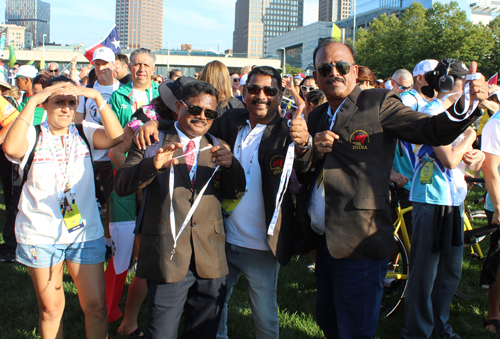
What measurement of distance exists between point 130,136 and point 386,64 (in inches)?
1665

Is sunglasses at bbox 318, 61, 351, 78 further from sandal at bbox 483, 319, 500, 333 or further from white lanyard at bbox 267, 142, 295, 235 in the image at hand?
sandal at bbox 483, 319, 500, 333

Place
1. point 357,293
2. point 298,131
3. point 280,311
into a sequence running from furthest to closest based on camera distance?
point 280,311 < point 357,293 < point 298,131

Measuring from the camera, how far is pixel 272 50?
159875 millimetres

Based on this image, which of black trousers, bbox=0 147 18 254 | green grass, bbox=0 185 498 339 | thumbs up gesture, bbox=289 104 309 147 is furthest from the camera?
black trousers, bbox=0 147 18 254

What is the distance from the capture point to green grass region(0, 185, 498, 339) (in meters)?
3.76

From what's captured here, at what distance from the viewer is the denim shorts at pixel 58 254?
273 centimetres

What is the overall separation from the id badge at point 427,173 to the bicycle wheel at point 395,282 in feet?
3.43

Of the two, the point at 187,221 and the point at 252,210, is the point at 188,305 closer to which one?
the point at 187,221

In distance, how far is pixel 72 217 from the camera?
2812 millimetres

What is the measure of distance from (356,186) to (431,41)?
132 ft

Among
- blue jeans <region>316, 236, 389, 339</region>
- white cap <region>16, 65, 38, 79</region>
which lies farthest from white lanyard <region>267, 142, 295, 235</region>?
white cap <region>16, 65, 38, 79</region>

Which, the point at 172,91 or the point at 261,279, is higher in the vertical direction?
the point at 172,91

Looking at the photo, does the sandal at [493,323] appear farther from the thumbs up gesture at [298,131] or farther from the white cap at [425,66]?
the thumbs up gesture at [298,131]

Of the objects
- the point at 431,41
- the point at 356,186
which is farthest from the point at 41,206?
the point at 431,41
